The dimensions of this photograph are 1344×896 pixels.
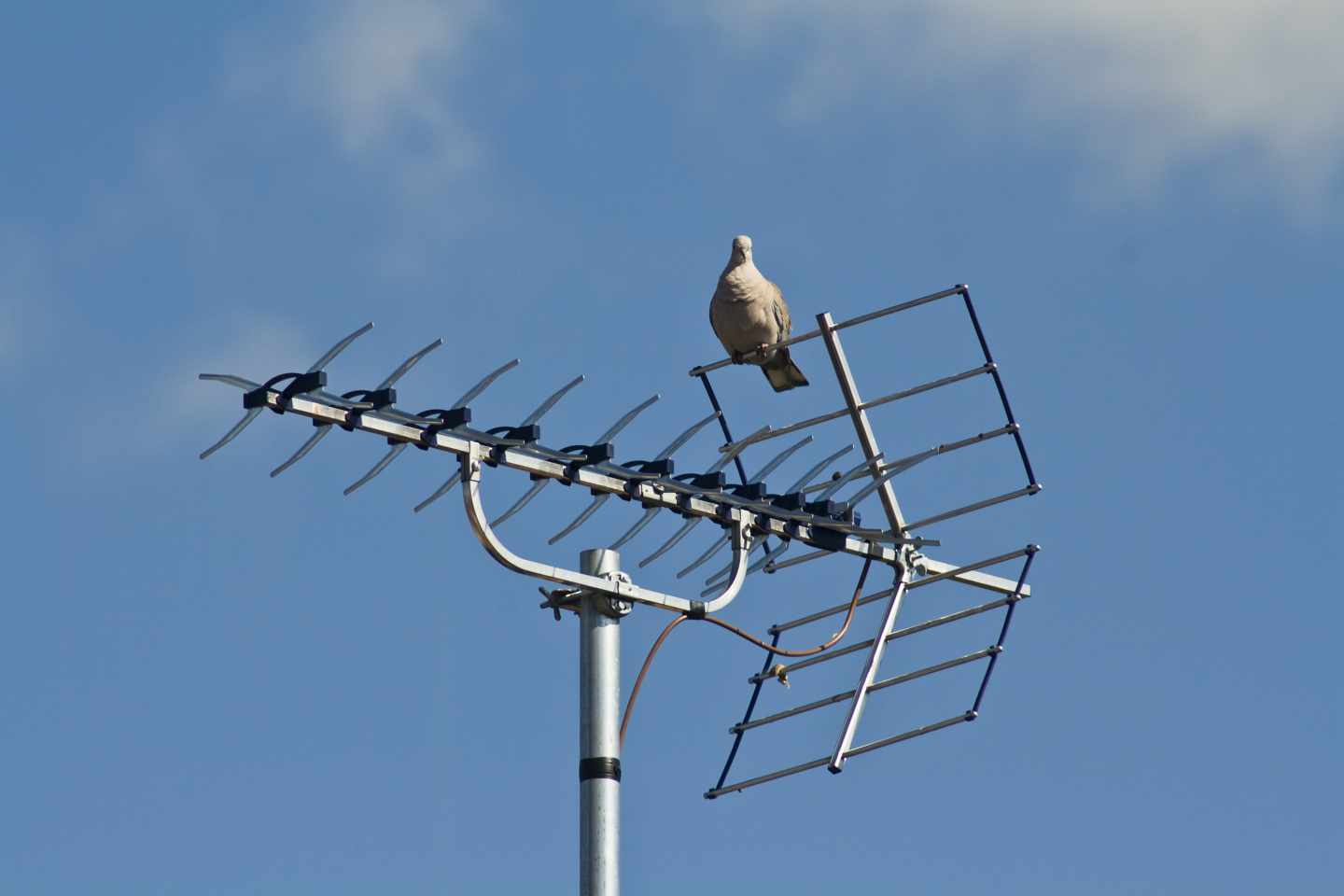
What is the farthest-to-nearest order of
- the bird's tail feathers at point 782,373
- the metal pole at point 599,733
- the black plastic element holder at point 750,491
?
1. the bird's tail feathers at point 782,373
2. the black plastic element holder at point 750,491
3. the metal pole at point 599,733

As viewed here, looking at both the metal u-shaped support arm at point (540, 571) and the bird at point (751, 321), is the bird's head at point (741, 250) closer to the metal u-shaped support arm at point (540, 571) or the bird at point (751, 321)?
the bird at point (751, 321)

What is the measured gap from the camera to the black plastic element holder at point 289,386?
7211mm

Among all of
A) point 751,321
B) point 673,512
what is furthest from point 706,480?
point 751,321

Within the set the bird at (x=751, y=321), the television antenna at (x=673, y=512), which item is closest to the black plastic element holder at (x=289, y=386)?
the television antenna at (x=673, y=512)

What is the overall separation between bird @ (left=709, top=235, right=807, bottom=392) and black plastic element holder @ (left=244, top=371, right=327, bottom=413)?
18.1 feet

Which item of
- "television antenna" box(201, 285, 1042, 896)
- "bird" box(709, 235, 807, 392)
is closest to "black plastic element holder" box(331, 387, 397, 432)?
"television antenna" box(201, 285, 1042, 896)

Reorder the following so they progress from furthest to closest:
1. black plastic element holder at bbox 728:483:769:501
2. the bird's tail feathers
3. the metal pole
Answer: the bird's tail feathers
black plastic element holder at bbox 728:483:769:501
the metal pole

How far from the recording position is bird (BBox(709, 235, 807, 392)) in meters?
12.6

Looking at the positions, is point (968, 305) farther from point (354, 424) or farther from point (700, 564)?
point (354, 424)

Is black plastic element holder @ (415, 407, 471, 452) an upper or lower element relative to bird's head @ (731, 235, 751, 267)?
lower

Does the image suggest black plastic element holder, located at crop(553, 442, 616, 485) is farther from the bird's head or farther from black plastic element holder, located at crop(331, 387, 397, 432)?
the bird's head

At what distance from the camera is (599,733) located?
7.35 metres

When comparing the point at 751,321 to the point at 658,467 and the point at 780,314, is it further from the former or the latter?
the point at 658,467

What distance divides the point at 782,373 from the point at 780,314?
0.52 metres
